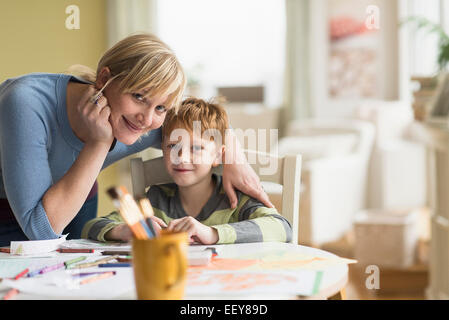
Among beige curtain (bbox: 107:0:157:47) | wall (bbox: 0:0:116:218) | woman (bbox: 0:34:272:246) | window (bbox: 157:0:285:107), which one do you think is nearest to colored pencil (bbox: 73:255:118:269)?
woman (bbox: 0:34:272:246)

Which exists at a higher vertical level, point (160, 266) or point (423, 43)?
point (423, 43)

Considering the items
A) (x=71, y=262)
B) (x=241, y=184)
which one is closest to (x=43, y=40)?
(x=241, y=184)

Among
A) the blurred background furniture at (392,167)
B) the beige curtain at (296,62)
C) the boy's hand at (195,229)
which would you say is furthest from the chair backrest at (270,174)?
the beige curtain at (296,62)

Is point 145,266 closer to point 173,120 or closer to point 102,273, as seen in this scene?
point 102,273

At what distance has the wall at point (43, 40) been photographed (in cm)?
123

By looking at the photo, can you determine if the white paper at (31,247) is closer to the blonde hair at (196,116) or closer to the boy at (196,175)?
the boy at (196,175)

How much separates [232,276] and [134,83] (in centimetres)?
36

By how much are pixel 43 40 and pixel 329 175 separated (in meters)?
2.17

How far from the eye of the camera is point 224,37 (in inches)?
201

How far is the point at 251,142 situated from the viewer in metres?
3.62

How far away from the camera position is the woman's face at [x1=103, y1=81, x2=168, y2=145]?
3.03 ft

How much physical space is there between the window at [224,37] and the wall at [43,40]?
3.70m

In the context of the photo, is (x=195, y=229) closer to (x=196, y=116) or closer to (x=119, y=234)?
(x=119, y=234)
